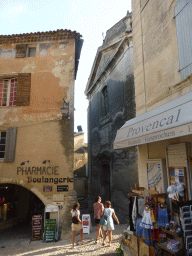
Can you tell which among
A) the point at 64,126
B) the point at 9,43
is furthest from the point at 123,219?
the point at 9,43

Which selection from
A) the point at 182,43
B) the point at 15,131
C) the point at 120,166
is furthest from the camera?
the point at 120,166

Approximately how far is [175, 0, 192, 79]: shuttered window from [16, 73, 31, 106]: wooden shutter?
7.23 m

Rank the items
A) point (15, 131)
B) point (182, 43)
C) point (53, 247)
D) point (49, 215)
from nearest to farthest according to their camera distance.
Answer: point (182, 43)
point (53, 247)
point (49, 215)
point (15, 131)

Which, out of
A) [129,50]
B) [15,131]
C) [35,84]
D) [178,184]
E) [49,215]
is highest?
[129,50]

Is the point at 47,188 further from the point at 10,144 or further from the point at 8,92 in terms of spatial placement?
the point at 8,92

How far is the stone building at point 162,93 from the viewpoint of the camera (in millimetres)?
4205

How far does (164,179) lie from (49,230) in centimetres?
533

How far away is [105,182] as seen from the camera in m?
14.2

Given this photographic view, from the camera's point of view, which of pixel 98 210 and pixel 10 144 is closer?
pixel 98 210

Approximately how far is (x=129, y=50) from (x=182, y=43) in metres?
6.67

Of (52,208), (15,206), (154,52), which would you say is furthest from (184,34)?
(15,206)

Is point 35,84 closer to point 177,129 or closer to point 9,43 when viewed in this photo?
point 9,43

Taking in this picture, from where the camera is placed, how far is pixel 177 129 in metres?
3.58

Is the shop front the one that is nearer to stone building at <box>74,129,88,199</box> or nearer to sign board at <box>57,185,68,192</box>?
sign board at <box>57,185,68,192</box>
